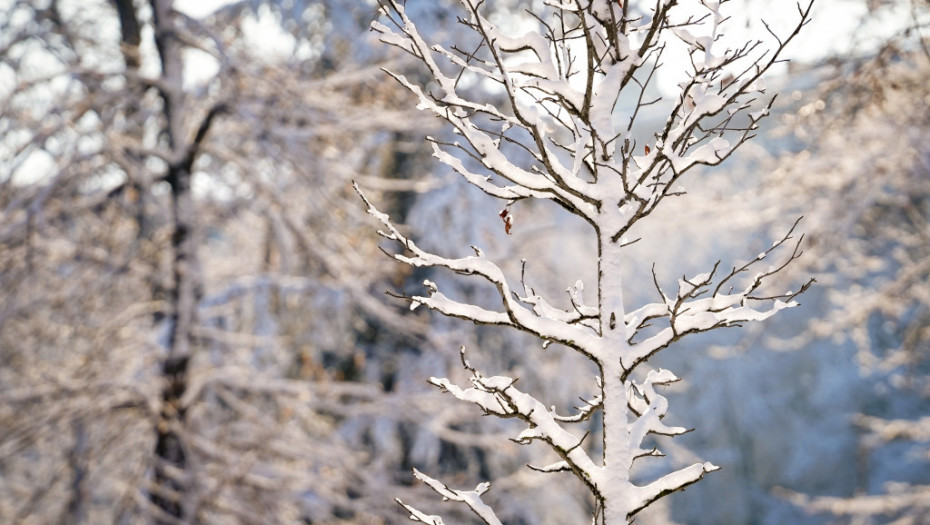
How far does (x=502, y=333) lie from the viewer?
6.78m

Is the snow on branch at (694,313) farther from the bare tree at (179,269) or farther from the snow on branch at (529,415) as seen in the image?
the bare tree at (179,269)

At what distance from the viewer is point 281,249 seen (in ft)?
15.2

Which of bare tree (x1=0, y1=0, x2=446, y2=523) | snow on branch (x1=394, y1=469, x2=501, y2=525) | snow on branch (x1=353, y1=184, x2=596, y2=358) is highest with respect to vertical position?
bare tree (x1=0, y1=0, x2=446, y2=523)

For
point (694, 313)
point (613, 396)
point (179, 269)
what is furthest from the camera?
point (179, 269)

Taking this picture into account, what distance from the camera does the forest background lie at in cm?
419

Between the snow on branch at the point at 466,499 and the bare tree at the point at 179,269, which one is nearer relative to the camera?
the snow on branch at the point at 466,499

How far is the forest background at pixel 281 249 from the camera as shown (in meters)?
4.19

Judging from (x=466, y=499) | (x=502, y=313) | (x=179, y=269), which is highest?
(x=179, y=269)

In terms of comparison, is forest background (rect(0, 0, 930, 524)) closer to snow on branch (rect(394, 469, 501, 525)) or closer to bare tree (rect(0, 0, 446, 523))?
bare tree (rect(0, 0, 446, 523))

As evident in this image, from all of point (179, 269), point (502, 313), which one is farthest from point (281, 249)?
point (502, 313)

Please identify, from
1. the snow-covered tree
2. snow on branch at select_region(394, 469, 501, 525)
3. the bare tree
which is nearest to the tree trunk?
the snow-covered tree

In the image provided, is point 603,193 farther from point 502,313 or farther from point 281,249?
point 281,249

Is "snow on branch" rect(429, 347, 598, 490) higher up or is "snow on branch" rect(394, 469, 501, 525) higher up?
"snow on branch" rect(429, 347, 598, 490)

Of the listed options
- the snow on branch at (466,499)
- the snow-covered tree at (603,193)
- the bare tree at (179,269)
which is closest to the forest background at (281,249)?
the bare tree at (179,269)
